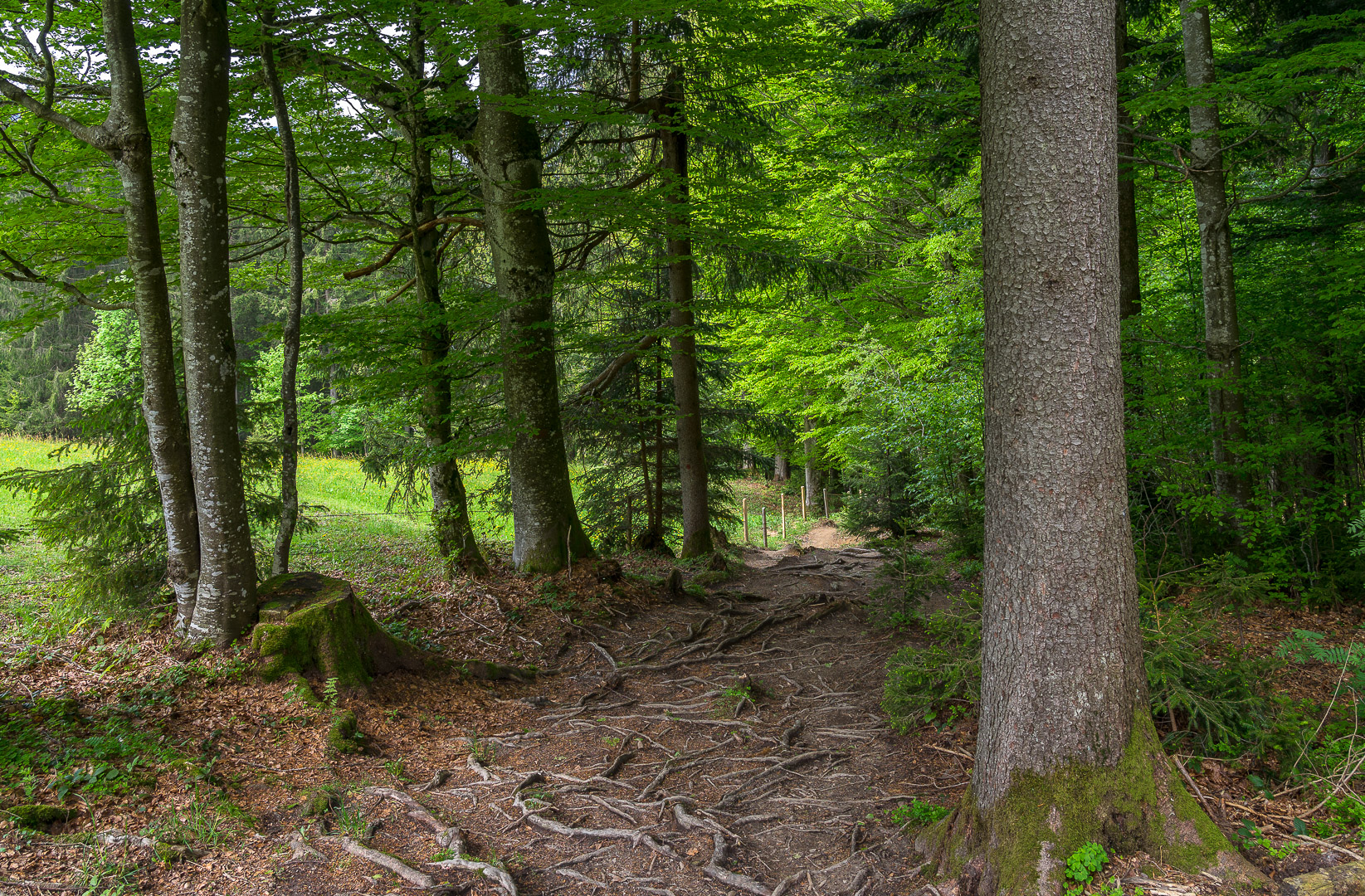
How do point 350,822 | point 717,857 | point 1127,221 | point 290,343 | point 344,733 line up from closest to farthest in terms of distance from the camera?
1. point 717,857
2. point 350,822
3. point 344,733
4. point 290,343
5. point 1127,221

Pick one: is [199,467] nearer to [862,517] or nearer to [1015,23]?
[1015,23]

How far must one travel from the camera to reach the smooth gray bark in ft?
11.0

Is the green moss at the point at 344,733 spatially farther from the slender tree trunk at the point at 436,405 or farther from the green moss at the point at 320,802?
the slender tree trunk at the point at 436,405

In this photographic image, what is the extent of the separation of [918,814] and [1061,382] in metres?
2.52

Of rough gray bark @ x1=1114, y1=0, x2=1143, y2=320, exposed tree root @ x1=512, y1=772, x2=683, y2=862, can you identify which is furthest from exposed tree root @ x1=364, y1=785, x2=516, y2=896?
rough gray bark @ x1=1114, y1=0, x2=1143, y2=320

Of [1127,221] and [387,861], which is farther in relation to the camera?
[1127,221]

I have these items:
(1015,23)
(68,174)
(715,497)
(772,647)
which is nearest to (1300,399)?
(772,647)

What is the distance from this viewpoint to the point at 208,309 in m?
5.80

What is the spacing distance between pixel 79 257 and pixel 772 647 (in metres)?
9.70

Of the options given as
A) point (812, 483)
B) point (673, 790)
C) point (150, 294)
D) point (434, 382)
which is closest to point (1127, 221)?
point (673, 790)

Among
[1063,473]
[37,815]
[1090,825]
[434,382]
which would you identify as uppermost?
[434,382]

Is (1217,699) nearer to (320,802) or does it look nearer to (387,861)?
(387,861)

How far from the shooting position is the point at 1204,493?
7.25 meters

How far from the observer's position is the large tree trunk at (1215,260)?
7560mm
